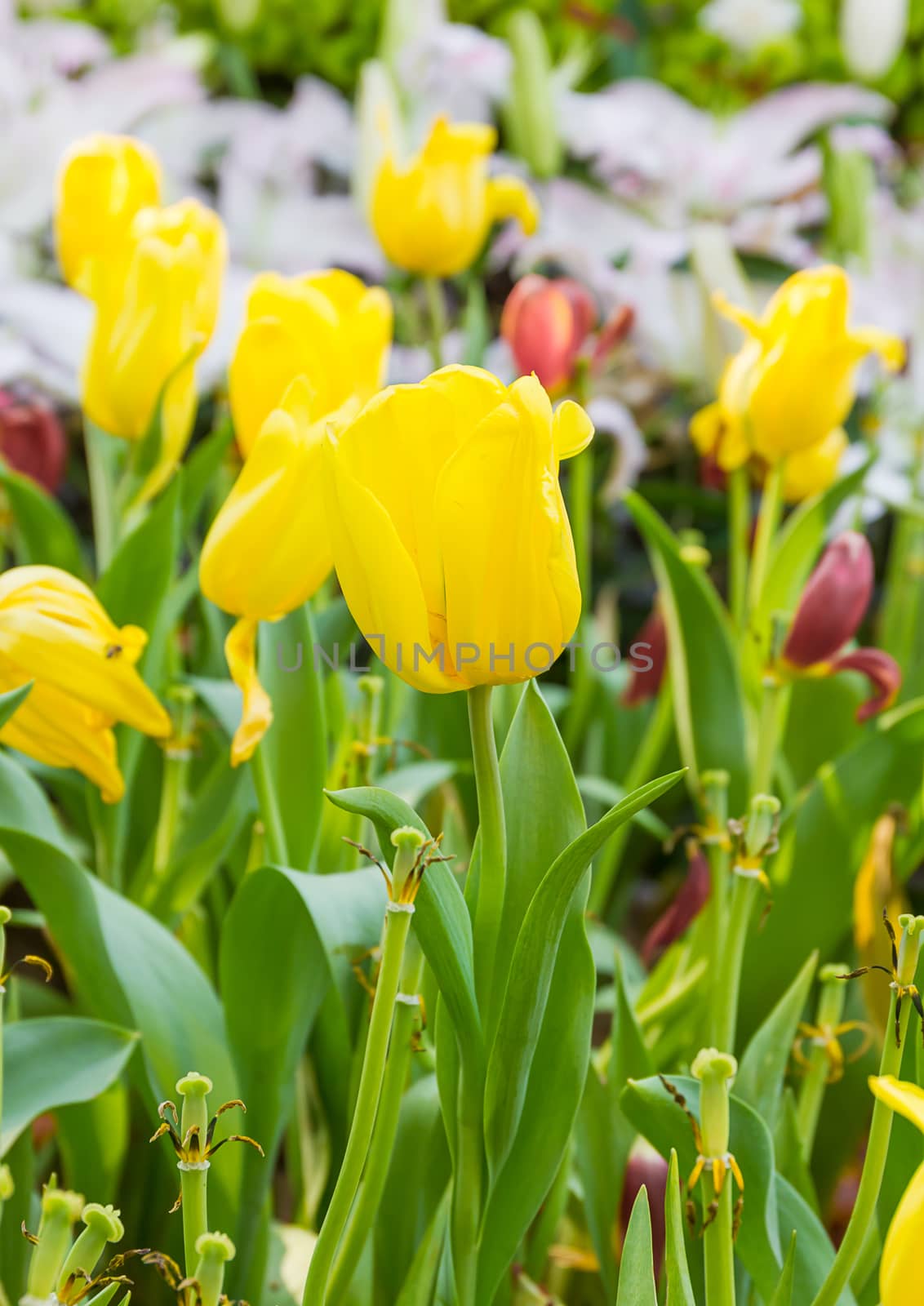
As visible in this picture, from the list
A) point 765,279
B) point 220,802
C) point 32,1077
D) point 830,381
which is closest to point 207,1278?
point 32,1077

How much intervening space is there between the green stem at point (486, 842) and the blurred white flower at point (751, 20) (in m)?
1.11

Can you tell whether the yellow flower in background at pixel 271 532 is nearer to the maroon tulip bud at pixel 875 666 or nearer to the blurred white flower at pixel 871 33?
the maroon tulip bud at pixel 875 666

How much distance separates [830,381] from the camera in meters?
0.54

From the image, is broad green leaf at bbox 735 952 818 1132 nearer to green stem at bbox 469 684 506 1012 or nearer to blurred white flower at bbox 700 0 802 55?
green stem at bbox 469 684 506 1012

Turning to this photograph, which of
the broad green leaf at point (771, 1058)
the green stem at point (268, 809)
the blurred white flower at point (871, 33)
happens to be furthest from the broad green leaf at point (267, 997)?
the blurred white flower at point (871, 33)

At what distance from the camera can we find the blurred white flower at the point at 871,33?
3.86ft

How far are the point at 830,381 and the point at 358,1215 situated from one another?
1.25 feet

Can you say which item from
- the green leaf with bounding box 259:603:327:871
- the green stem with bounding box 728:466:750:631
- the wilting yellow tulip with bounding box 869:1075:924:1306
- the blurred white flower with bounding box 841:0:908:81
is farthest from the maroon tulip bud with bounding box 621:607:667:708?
the blurred white flower with bounding box 841:0:908:81

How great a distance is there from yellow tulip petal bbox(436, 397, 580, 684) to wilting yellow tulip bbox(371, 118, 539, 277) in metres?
0.44

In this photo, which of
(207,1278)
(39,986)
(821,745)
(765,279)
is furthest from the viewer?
(765,279)

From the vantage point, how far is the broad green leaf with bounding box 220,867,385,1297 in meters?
0.42

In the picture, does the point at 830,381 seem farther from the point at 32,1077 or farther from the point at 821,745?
the point at 32,1077

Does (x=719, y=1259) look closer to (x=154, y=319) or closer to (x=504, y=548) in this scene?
(x=504, y=548)

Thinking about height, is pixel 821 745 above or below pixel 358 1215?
above
